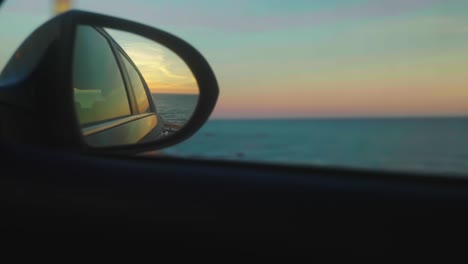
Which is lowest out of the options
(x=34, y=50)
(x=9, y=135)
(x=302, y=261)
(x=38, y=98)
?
(x=302, y=261)

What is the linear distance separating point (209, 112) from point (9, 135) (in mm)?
1003

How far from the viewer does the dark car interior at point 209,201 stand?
138cm

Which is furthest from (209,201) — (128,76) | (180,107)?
(128,76)

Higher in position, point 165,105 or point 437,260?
point 165,105

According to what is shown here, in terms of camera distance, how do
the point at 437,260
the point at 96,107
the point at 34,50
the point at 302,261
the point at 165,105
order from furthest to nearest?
the point at 165,105 < the point at 96,107 < the point at 34,50 < the point at 302,261 < the point at 437,260

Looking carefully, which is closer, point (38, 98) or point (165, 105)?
point (38, 98)

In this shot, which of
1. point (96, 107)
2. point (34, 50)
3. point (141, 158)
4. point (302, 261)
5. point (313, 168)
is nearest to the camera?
point (302, 261)

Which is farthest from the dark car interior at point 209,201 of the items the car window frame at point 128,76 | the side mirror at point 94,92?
the car window frame at point 128,76

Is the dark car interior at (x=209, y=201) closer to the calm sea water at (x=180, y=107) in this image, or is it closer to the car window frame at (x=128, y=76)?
the calm sea water at (x=180, y=107)

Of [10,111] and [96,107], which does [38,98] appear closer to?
[10,111]

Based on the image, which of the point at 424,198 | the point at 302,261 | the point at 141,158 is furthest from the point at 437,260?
the point at 141,158

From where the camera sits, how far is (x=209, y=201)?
1.60m

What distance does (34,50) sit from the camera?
208 centimetres

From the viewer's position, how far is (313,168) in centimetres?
171
